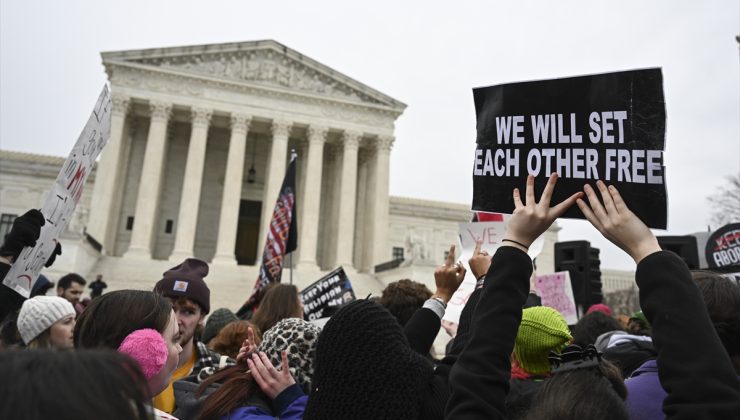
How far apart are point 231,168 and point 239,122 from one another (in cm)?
309

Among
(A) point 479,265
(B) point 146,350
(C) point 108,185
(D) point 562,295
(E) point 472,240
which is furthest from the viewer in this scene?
(C) point 108,185

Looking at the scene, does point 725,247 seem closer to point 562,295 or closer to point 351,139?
point 562,295

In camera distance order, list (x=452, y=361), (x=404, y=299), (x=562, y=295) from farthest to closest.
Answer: (x=562, y=295), (x=404, y=299), (x=452, y=361)

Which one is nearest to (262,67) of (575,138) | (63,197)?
(63,197)

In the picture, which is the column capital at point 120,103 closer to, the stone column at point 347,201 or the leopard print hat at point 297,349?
the stone column at point 347,201

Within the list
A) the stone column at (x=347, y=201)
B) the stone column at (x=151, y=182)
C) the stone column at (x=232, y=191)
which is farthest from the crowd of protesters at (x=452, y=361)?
the stone column at (x=347, y=201)

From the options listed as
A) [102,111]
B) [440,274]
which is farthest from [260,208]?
[440,274]

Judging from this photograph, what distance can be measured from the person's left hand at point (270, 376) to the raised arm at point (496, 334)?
1014 millimetres

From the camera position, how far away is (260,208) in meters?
36.8

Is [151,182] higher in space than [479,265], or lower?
higher

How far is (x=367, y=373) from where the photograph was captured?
2074 mm

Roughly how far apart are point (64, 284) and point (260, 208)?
2951cm

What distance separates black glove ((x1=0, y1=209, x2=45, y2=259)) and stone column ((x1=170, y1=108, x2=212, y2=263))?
27077 mm

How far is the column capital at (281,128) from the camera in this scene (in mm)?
33344
